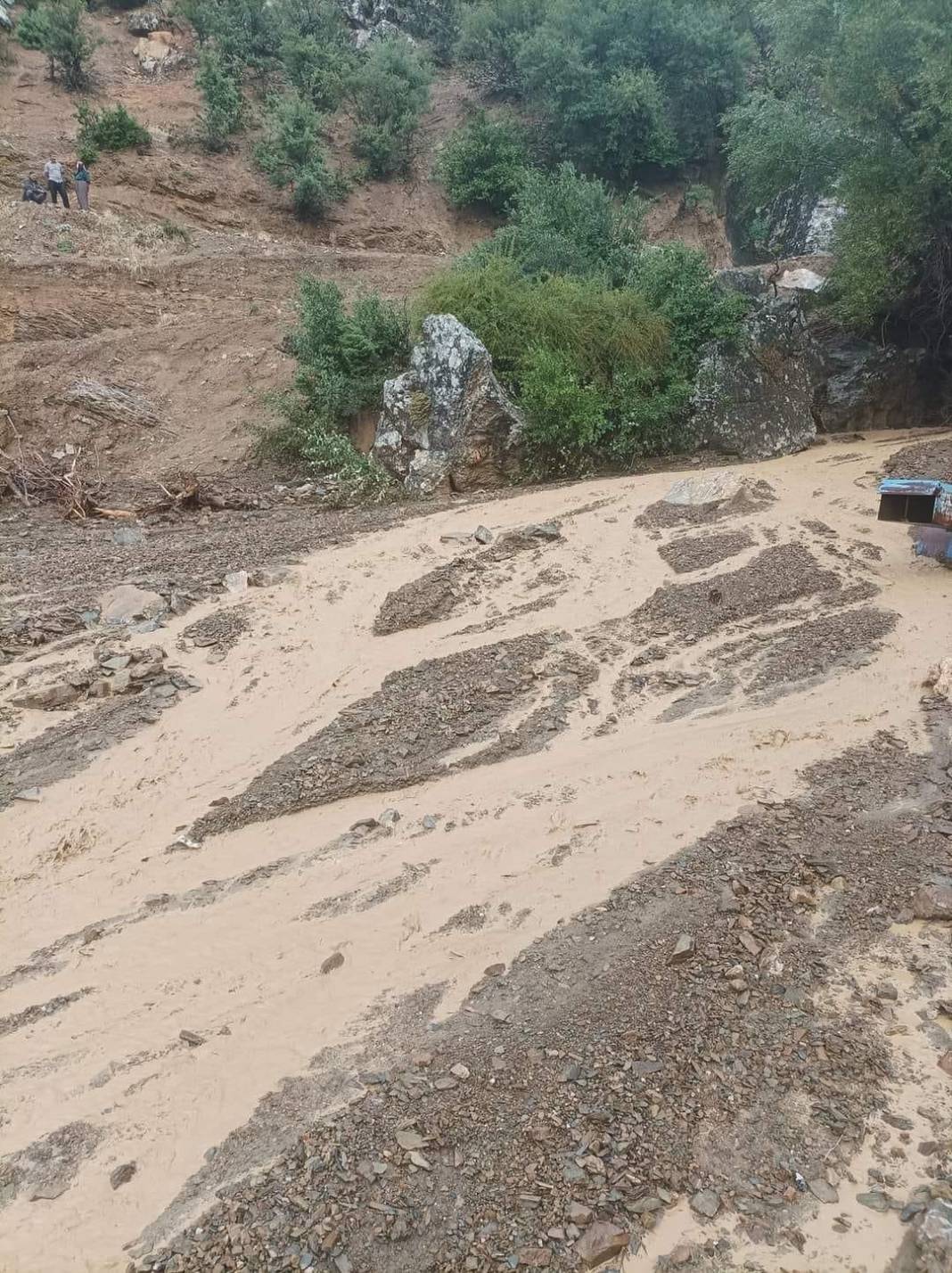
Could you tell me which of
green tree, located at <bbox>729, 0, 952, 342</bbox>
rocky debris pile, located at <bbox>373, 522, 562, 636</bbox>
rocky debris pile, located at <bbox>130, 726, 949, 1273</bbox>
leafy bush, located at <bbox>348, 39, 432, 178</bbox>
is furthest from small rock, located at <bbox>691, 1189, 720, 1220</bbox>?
leafy bush, located at <bbox>348, 39, 432, 178</bbox>

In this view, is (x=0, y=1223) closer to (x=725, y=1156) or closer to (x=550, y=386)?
(x=725, y=1156)

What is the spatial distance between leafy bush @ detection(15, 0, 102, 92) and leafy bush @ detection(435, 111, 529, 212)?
28.2ft

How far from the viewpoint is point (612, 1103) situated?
286 centimetres

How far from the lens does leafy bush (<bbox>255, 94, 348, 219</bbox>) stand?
17.8 metres

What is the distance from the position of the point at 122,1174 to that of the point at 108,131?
65.1 feet

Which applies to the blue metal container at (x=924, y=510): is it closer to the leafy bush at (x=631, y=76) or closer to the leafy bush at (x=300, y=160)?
the leafy bush at (x=300, y=160)

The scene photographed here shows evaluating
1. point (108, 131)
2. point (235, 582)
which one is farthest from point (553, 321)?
point (108, 131)

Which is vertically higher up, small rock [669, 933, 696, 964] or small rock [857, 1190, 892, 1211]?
small rock [669, 933, 696, 964]

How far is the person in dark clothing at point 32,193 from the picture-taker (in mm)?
14586

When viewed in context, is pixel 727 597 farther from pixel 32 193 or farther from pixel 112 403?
pixel 32 193

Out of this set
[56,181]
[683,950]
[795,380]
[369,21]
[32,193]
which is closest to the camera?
[683,950]

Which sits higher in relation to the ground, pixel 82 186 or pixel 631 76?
pixel 631 76

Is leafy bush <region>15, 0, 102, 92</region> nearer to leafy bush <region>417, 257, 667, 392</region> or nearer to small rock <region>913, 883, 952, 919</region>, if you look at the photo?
leafy bush <region>417, 257, 667, 392</region>

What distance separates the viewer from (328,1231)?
2.52 metres
